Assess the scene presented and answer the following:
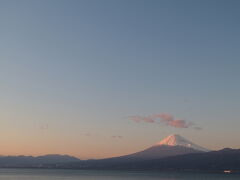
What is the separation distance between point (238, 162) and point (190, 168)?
81.6ft

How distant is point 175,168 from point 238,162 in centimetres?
3222

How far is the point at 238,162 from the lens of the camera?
7726 inches

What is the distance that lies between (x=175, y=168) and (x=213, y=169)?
877 inches

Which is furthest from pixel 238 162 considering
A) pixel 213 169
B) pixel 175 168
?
pixel 175 168

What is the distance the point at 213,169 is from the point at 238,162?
64.1ft

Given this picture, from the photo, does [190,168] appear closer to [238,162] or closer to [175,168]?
[175,168]

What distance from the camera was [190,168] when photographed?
196 m

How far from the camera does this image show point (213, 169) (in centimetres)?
18462

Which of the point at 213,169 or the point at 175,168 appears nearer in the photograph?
the point at 213,169

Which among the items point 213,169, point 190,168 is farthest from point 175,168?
point 213,169

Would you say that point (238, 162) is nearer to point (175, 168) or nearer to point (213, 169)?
point (213, 169)

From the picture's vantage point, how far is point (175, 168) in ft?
655

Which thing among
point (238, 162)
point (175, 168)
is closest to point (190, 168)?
point (175, 168)
